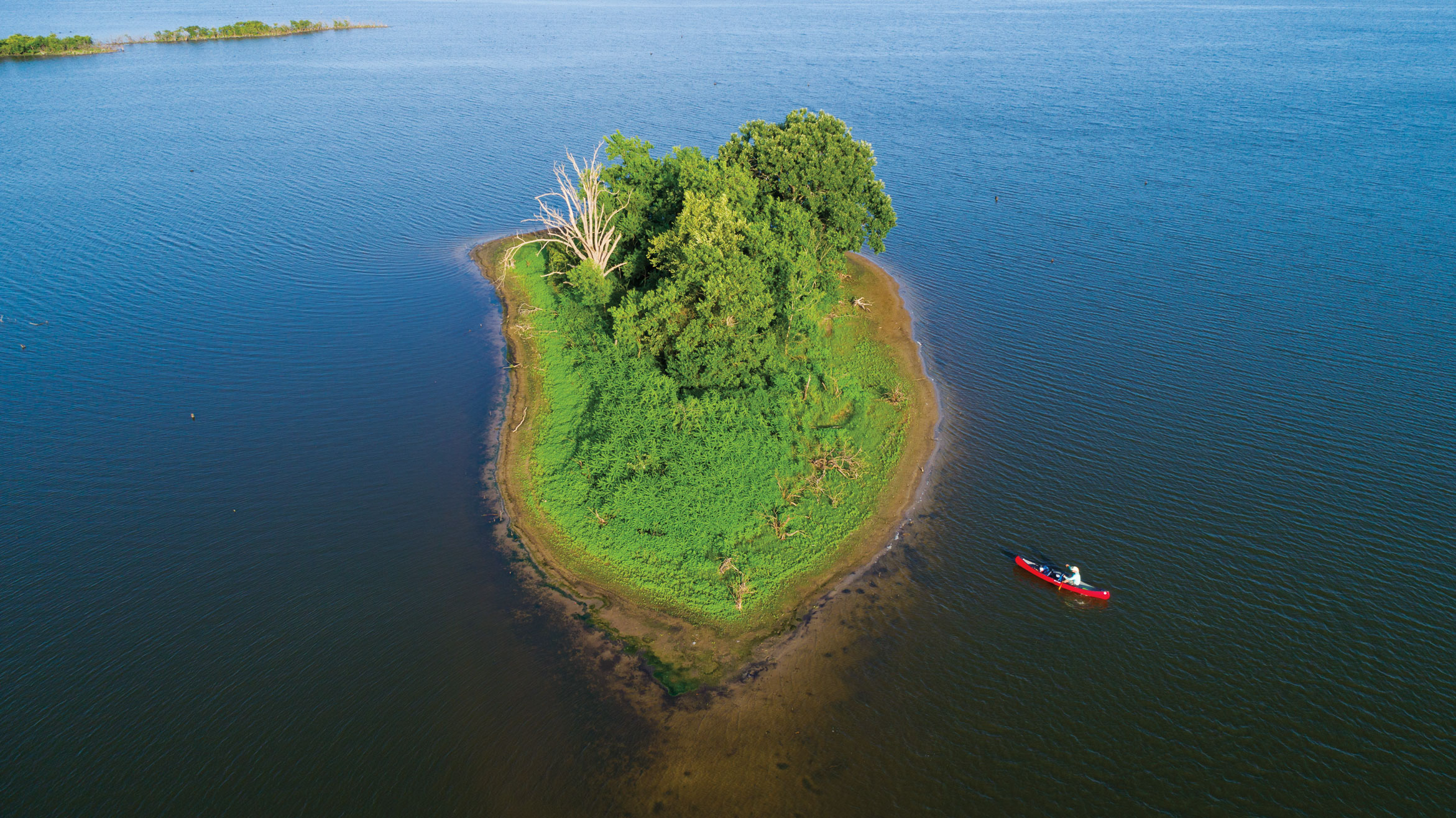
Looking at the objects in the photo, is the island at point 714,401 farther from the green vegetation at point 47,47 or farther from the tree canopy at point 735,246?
the green vegetation at point 47,47

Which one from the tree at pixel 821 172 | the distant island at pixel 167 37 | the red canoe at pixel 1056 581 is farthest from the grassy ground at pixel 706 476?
the distant island at pixel 167 37

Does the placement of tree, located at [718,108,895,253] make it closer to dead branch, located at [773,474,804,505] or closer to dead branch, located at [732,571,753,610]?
dead branch, located at [773,474,804,505]

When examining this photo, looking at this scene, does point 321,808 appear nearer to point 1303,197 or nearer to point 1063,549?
point 1063,549

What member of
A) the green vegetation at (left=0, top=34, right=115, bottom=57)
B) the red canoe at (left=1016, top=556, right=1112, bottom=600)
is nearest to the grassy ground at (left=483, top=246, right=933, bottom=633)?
the red canoe at (left=1016, top=556, right=1112, bottom=600)

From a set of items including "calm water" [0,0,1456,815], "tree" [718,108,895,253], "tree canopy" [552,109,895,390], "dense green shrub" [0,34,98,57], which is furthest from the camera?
"dense green shrub" [0,34,98,57]

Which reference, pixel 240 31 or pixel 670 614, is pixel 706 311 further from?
pixel 240 31

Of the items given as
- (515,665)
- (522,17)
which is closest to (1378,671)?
(515,665)

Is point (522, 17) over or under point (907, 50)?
over
